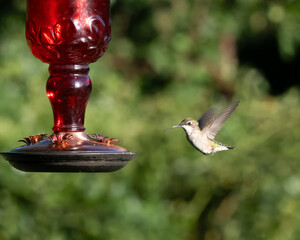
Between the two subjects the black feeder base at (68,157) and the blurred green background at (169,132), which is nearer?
the black feeder base at (68,157)

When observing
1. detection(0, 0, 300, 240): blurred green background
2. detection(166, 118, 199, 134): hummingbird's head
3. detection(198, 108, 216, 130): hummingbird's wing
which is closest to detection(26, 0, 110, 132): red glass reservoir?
detection(166, 118, 199, 134): hummingbird's head

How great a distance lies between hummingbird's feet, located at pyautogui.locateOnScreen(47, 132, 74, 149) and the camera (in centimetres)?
207

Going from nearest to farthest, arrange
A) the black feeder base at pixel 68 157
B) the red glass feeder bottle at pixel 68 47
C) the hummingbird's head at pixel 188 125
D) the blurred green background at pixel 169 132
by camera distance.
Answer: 1. the black feeder base at pixel 68 157
2. the red glass feeder bottle at pixel 68 47
3. the hummingbird's head at pixel 188 125
4. the blurred green background at pixel 169 132

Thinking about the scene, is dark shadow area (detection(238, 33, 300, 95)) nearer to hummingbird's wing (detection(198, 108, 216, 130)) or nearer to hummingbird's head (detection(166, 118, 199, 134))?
hummingbird's wing (detection(198, 108, 216, 130))

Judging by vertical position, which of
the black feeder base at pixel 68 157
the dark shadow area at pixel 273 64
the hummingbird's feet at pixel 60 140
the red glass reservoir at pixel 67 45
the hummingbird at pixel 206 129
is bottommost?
Answer: the black feeder base at pixel 68 157

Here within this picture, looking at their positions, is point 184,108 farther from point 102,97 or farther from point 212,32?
point 212,32

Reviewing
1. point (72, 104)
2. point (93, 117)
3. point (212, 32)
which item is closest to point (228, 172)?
point (93, 117)

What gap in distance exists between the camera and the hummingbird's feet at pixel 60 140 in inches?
81.6

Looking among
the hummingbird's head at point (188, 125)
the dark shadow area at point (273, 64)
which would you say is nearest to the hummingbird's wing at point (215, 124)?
the hummingbird's head at point (188, 125)

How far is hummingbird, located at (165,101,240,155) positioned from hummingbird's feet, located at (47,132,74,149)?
818mm

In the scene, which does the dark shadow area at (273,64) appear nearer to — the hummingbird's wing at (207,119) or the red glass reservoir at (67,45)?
the hummingbird's wing at (207,119)

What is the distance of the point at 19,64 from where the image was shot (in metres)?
6.37

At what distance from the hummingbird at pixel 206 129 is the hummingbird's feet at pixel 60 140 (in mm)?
818

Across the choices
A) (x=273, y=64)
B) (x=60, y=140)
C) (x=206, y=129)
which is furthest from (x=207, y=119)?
(x=273, y=64)
